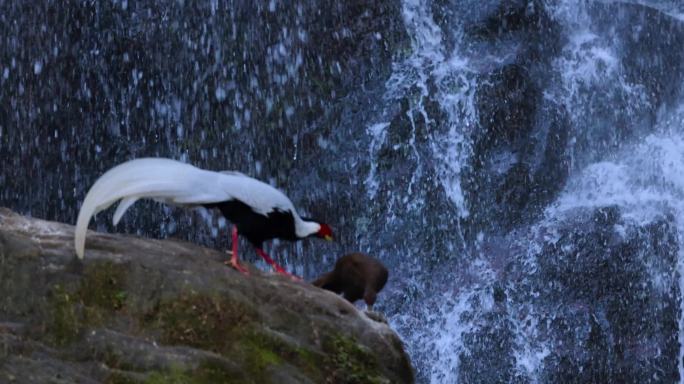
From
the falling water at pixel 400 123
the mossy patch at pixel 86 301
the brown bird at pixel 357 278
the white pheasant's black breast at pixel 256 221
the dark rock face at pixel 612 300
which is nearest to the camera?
the mossy patch at pixel 86 301

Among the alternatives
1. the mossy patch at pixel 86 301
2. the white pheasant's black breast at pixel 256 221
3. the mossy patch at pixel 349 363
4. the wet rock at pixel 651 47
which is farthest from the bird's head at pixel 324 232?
the wet rock at pixel 651 47

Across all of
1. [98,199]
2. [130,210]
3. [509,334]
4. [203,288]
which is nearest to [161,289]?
[203,288]

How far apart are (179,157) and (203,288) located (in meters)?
6.72

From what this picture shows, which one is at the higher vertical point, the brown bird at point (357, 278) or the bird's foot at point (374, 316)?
the brown bird at point (357, 278)

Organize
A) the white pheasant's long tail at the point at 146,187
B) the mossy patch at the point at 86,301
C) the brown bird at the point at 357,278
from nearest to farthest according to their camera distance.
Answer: the mossy patch at the point at 86,301 → the white pheasant's long tail at the point at 146,187 → the brown bird at the point at 357,278

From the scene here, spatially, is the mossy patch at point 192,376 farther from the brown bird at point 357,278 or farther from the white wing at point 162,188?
the brown bird at point 357,278

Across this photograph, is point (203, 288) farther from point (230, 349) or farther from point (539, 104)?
point (539, 104)

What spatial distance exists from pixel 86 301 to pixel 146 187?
541mm

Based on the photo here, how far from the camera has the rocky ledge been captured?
4391 mm

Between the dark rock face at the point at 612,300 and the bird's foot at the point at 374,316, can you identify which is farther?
the dark rock face at the point at 612,300

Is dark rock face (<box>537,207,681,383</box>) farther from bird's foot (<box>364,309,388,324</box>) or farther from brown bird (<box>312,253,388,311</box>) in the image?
bird's foot (<box>364,309,388,324</box>)

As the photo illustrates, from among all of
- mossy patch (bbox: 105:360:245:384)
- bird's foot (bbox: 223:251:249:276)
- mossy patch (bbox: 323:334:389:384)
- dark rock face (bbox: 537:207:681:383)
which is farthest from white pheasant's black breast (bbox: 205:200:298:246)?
dark rock face (bbox: 537:207:681:383)

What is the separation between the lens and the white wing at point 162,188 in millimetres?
4605

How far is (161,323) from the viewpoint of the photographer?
14.9 ft
